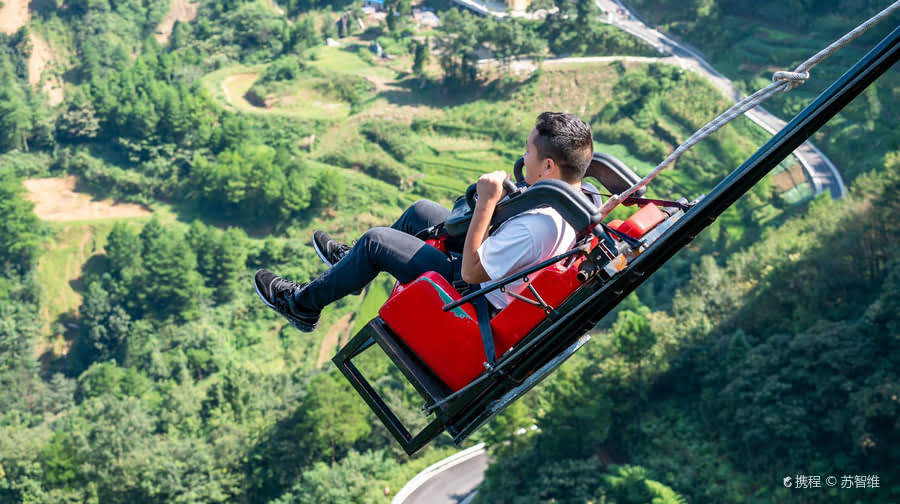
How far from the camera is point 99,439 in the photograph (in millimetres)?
35375

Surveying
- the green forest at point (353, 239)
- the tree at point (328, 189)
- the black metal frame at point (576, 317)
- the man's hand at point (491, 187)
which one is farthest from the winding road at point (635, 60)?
the man's hand at point (491, 187)

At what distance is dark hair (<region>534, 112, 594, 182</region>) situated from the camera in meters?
5.17

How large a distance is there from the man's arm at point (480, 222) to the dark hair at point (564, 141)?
379 millimetres

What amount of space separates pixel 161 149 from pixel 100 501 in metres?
36.8

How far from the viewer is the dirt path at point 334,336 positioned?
47781 mm

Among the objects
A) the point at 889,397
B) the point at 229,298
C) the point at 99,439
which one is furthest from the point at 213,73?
the point at 889,397

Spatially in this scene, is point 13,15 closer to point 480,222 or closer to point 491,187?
point 480,222

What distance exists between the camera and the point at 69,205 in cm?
6238

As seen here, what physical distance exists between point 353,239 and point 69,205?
36.4 m

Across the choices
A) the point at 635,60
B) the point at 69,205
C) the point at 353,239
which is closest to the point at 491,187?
the point at 353,239

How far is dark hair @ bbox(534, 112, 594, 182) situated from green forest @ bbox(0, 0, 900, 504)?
21.3 m

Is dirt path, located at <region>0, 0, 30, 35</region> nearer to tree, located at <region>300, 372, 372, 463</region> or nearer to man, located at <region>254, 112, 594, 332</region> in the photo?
tree, located at <region>300, 372, 372, 463</region>

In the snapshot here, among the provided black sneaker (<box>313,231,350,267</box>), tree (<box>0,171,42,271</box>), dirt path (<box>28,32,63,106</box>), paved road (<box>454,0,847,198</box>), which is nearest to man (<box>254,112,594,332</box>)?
black sneaker (<box>313,231,350,267</box>)

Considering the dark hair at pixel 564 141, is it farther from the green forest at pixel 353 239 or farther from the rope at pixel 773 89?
the green forest at pixel 353 239
